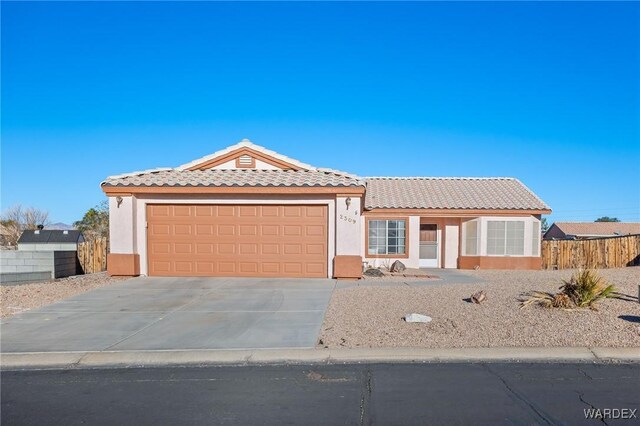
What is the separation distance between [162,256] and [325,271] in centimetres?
511

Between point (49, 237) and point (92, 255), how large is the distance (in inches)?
491

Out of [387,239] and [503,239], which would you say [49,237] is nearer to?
[387,239]

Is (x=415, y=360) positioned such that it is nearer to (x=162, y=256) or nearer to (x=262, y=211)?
(x=262, y=211)

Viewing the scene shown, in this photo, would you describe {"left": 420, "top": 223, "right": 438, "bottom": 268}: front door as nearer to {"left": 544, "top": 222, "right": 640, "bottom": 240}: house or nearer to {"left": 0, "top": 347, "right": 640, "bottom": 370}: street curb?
{"left": 0, "top": 347, "right": 640, "bottom": 370}: street curb

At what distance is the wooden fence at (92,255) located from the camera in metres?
19.4

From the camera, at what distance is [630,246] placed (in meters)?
22.5

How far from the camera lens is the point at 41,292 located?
13945 millimetres

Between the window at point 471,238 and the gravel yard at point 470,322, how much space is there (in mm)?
9040

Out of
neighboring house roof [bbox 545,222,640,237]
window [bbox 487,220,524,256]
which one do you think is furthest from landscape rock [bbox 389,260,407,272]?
neighboring house roof [bbox 545,222,640,237]

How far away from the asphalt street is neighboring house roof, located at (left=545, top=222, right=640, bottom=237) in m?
51.3

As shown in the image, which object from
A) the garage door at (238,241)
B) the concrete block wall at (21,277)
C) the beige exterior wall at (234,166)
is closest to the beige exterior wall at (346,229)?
the garage door at (238,241)

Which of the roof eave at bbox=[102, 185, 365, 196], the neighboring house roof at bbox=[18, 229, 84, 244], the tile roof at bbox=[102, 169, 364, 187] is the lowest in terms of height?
the neighboring house roof at bbox=[18, 229, 84, 244]

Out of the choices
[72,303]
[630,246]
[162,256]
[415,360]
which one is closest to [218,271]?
[162,256]

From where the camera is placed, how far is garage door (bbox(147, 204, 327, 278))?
1639 centimetres
